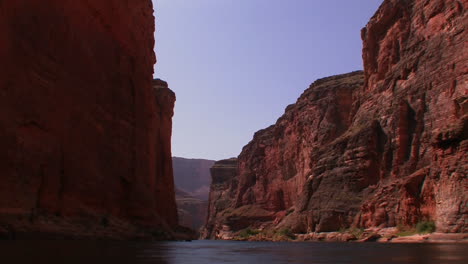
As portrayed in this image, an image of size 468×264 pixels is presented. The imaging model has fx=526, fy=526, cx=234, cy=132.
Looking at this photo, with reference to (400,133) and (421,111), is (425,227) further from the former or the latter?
(400,133)

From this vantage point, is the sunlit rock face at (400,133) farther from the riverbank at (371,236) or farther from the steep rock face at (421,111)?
the riverbank at (371,236)

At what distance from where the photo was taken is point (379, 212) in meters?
61.6

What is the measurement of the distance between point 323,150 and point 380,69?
1595 centimetres

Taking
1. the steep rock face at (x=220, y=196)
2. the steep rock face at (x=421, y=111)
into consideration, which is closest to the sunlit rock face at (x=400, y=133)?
the steep rock face at (x=421, y=111)

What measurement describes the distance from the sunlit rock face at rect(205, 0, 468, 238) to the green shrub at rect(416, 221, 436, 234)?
38.0 inches

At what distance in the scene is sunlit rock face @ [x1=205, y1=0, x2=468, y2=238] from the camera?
43.3 meters

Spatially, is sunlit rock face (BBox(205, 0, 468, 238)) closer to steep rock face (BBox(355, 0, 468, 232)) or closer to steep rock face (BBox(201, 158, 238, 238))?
steep rock face (BBox(355, 0, 468, 232))

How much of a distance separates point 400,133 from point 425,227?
19147mm

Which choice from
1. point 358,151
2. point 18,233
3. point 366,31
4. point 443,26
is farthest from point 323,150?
point 18,233

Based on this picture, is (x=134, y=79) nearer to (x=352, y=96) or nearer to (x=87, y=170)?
(x=87, y=170)

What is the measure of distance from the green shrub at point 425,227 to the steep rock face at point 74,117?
78.1 feet

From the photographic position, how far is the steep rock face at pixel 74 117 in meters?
34.2

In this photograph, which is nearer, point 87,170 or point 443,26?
point 87,170

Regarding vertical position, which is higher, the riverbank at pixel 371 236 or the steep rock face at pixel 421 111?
the steep rock face at pixel 421 111
